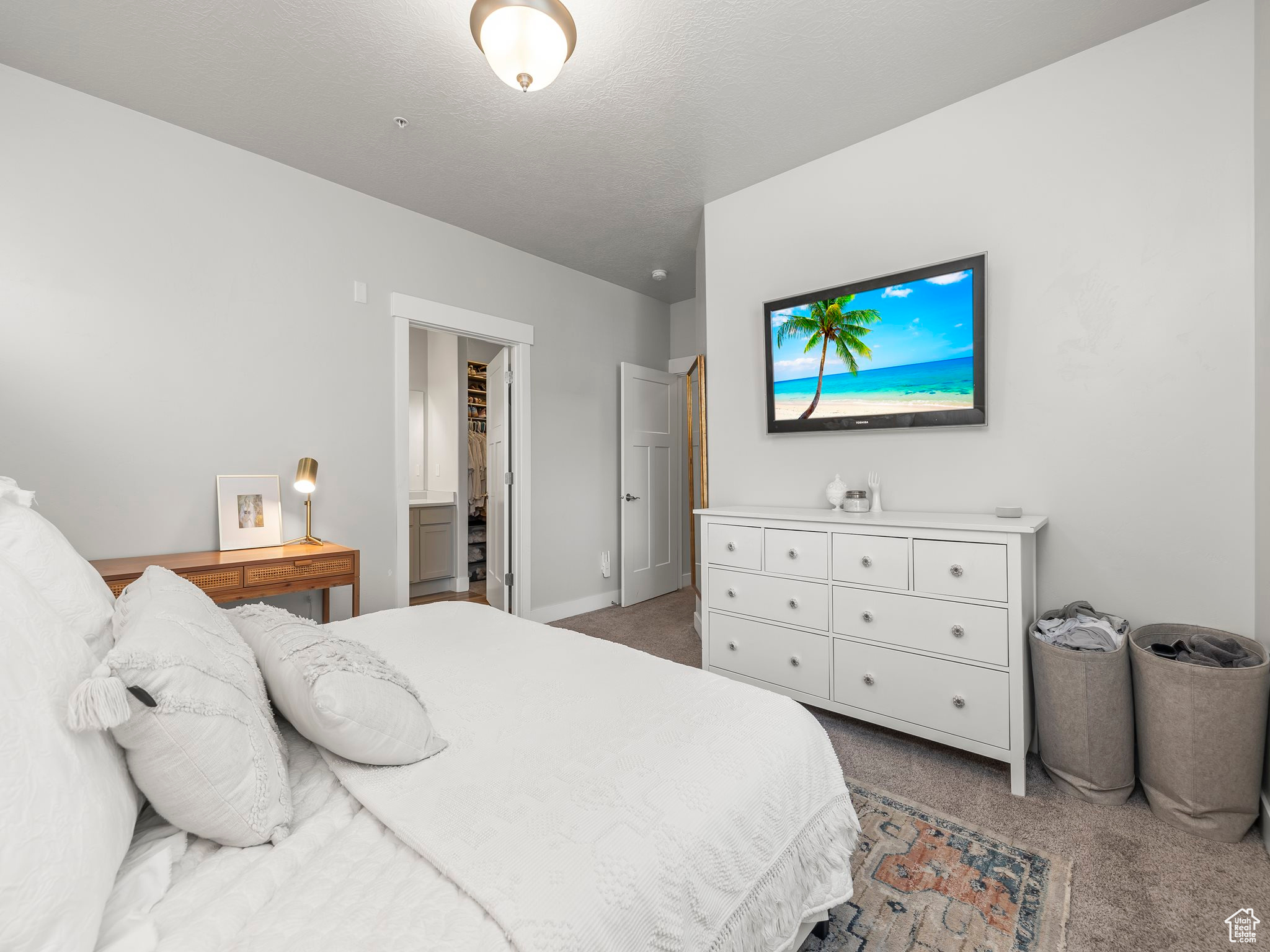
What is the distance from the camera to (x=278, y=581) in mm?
2531

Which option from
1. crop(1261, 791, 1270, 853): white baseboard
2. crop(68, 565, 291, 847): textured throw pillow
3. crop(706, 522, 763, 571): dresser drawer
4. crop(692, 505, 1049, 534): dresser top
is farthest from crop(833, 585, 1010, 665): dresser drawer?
crop(68, 565, 291, 847): textured throw pillow

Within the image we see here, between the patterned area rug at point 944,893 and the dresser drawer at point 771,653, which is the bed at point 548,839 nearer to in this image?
Result: the patterned area rug at point 944,893

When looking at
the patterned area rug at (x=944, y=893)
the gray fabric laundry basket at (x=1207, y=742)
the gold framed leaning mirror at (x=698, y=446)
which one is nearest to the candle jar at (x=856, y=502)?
the gold framed leaning mirror at (x=698, y=446)

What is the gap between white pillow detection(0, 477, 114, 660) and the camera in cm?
105

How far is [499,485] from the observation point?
424 centimetres

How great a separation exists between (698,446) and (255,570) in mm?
2821

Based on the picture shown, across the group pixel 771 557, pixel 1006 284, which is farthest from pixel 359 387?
pixel 1006 284

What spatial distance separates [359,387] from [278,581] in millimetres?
1221

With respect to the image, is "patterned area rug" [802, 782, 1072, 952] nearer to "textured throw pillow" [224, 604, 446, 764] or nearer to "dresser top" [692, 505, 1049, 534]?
"dresser top" [692, 505, 1049, 534]

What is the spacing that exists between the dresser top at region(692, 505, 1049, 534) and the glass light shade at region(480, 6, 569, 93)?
1906 mm

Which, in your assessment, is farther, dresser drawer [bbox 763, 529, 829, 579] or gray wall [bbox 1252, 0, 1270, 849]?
dresser drawer [bbox 763, 529, 829, 579]

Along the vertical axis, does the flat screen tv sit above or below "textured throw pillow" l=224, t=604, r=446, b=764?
above

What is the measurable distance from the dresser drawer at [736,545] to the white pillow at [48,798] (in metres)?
2.24

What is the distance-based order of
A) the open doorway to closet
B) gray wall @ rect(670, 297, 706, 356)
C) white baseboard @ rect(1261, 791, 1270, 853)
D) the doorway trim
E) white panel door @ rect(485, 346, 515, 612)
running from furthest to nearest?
gray wall @ rect(670, 297, 706, 356)
the open doorway to closet
white panel door @ rect(485, 346, 515, 612)
the doorway trim
white baseboard @ rect(1261, 791, 1270, 853)
